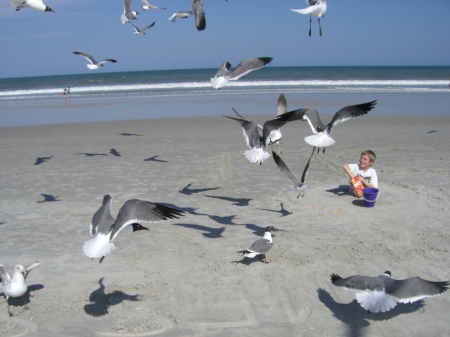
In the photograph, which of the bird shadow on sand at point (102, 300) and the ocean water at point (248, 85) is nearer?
the bird shadow on sand at point (102, 300)

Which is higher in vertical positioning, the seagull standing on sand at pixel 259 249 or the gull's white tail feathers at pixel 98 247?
the gull's white tail feathers at pixel 98 247

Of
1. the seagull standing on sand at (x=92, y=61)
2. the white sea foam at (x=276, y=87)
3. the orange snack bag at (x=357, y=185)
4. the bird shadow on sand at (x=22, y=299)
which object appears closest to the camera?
the bird shadow on sand at (x=22, y=299)

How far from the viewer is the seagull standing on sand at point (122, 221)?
377 cm

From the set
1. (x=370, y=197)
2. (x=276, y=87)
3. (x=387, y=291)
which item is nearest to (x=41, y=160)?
(x=370, y=197)

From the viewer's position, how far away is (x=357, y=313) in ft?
12.3

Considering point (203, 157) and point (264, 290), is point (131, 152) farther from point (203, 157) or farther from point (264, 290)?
point (264, 290)

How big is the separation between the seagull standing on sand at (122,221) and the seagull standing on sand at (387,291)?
5.35 ft

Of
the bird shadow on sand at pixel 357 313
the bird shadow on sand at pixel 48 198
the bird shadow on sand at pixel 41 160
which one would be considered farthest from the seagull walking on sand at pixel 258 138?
the bird shadow on sand at pixel 41 160

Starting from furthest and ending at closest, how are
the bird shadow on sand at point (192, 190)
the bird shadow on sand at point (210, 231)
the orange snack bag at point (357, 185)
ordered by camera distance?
the bird shadow on sand at point (192, 190) < the orange snack bag at point (357, 185) < the bird shadow on sand at point (210, 231)

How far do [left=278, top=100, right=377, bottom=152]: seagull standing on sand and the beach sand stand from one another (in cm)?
95

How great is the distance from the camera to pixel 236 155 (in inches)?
393

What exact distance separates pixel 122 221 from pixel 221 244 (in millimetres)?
1588

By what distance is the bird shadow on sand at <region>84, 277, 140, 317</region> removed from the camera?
3865 millimetres

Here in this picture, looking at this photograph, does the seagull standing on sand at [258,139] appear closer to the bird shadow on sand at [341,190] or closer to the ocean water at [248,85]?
the bird shadow on sand at [341,190]
